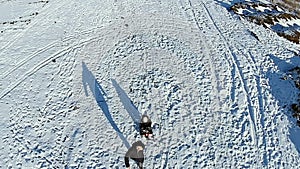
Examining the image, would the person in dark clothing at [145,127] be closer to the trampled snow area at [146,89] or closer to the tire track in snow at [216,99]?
the trampled snow area at [146,89]

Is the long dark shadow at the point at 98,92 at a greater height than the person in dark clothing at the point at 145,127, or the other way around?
the long dark shadow at the point at 98,92

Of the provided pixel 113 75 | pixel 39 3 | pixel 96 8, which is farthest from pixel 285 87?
pixel 39 3

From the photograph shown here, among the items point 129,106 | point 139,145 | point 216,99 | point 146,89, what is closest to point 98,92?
point 129,106

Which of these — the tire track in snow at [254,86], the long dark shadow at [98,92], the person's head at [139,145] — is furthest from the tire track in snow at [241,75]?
the long dark shadow at [98,92]

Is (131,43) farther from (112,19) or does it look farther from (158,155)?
(158,155)

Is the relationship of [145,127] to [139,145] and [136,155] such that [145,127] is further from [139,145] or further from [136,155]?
[136,155]

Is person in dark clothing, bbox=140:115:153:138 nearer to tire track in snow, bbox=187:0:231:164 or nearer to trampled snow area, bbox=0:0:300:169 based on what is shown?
trampled snow area, bbox=0:0:300:169

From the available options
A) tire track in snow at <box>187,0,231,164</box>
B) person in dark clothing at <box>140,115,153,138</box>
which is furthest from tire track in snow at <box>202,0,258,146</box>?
person in dark clothing at <box>140,115,153,138</box>
